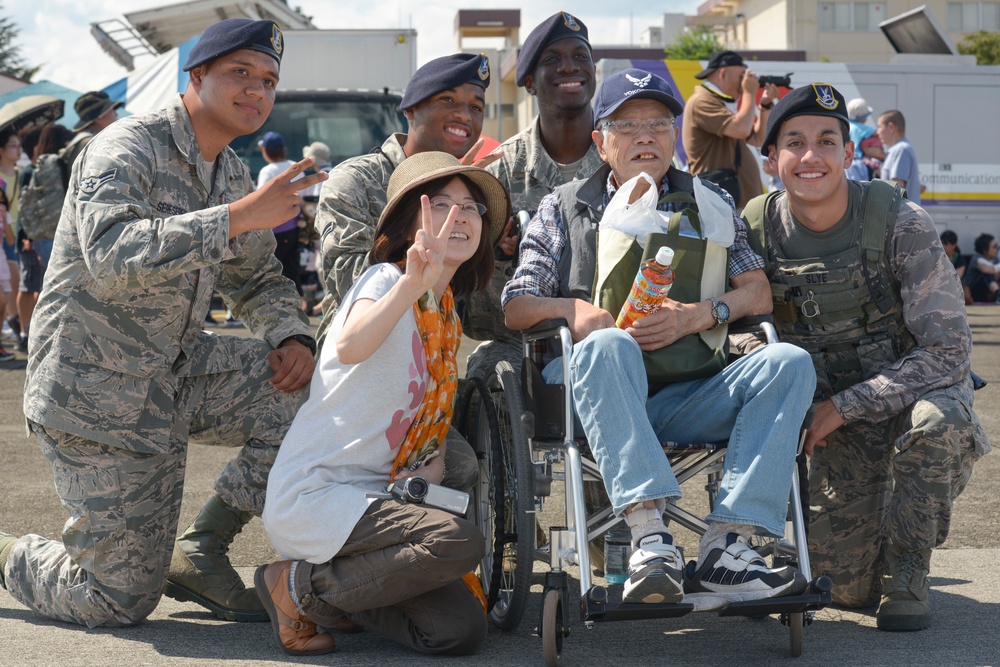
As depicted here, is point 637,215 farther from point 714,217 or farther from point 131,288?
point 131,288

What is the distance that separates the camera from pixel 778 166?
3.96 meters

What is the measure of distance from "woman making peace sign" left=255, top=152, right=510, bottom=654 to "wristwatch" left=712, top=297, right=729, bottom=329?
760mm

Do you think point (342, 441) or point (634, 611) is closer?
point (634, 611)

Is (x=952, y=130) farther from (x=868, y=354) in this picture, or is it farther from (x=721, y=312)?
(x=721, y=312)

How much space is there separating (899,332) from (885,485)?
522 millimetres

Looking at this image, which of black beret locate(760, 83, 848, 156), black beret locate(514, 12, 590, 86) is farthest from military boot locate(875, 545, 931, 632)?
black beret locate(514, 12, 590, 86)

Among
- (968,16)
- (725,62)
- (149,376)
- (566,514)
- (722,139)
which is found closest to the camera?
(566,514)

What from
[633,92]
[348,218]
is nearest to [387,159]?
[348,218]

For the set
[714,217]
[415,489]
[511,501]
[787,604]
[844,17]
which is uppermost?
[844,17]

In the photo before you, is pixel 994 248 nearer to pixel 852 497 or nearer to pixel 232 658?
pixel 852 497

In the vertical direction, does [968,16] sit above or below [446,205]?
above

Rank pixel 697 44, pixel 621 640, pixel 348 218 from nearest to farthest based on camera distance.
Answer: pixel 621 640 < pixel 348 218 < pixel 697 44

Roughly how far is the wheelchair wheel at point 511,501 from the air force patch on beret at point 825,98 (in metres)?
1.36

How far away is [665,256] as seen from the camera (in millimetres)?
3359
